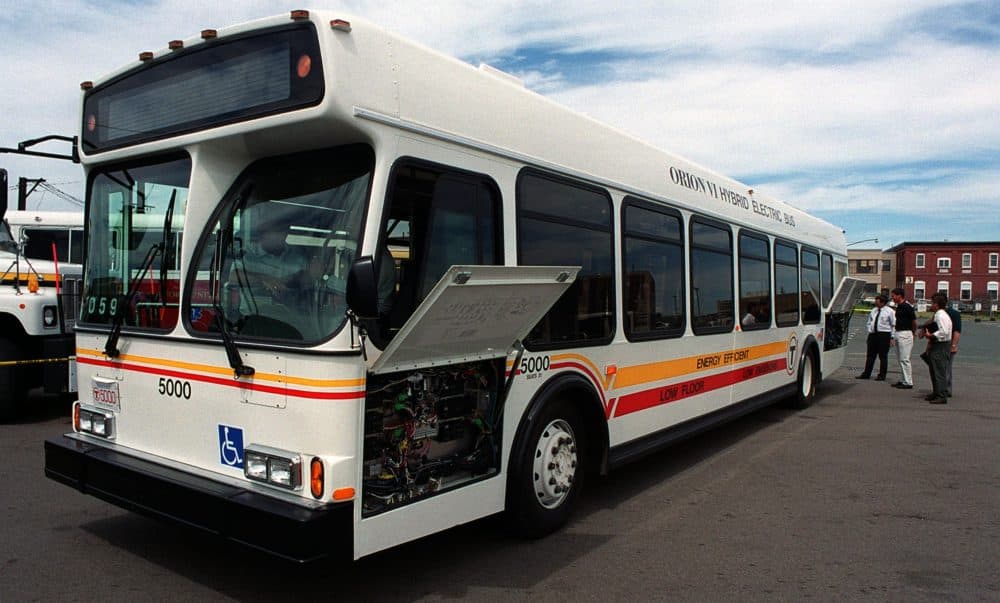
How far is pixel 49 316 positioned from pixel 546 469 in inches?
257

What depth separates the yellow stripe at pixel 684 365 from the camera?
575 centimetres

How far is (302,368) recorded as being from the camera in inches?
134

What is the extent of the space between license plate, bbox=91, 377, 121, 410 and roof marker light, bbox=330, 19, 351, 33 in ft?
8.06

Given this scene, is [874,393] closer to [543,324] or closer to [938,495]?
[938,495]

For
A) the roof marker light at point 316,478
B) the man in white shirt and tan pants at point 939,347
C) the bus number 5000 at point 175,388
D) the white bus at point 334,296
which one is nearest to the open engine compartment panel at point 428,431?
the white bus at point 334,296

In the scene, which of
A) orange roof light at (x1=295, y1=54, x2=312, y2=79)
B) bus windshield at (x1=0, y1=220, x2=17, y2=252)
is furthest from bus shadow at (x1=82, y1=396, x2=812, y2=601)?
bus windshield at (x1=0, y1=220, x2=17, y2=252)

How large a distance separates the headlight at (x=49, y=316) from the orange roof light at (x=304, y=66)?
6475 mm

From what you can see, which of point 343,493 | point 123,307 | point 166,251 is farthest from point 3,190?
point 343,493

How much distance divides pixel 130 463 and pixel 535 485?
236 cm

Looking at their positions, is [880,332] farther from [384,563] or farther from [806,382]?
[384,563]

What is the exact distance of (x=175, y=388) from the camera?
397 cm

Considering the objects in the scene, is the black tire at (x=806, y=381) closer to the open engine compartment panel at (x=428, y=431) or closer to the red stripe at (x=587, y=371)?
the red stripe at (x=587, y=371)

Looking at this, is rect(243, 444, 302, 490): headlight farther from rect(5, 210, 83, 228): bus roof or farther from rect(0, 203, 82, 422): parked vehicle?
rect(5, 210, 83, 228): bus roof

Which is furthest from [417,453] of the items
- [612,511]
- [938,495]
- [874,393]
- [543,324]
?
[874,393]
